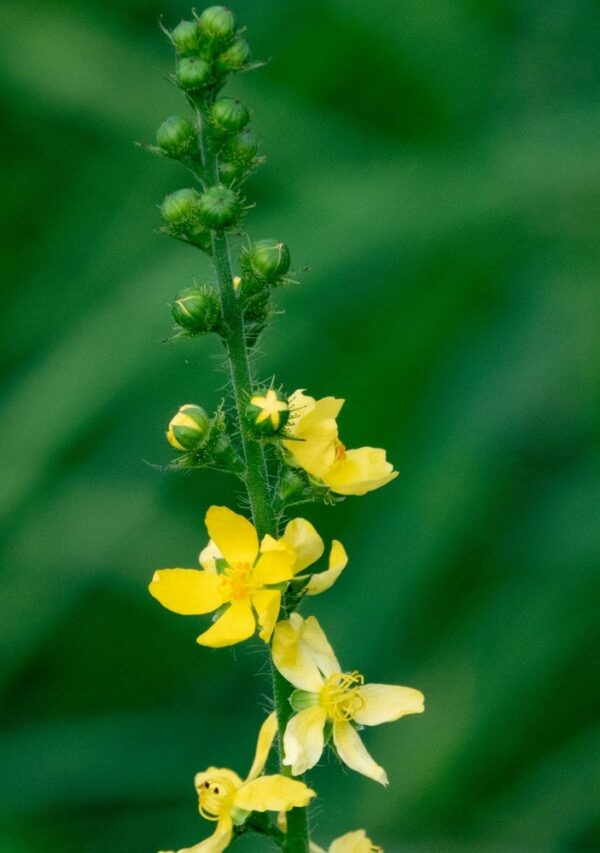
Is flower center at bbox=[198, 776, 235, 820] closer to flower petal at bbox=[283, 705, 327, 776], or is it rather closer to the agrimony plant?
the agrimony plant

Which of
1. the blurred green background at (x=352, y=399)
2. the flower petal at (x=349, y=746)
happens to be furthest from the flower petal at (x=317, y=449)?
the blurred green background at (x=352, y=399)

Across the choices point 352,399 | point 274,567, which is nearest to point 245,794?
point 274,567

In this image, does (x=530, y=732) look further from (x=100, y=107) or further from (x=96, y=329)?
(x=100, y=107)

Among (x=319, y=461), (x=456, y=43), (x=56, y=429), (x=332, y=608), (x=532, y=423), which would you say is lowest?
(x=319, y=461)

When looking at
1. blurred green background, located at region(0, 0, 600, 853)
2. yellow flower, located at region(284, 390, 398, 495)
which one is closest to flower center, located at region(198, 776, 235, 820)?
yellow flower, located at region(284, 390, 398, 495)

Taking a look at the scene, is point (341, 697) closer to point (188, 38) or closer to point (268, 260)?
point (268, 260)

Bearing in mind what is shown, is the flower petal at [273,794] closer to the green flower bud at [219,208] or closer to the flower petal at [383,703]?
the flower petal at [383,703]

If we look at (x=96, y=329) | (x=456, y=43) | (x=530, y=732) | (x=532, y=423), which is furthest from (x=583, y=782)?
(x=456, y=43)
